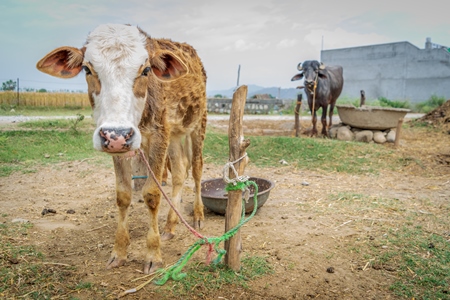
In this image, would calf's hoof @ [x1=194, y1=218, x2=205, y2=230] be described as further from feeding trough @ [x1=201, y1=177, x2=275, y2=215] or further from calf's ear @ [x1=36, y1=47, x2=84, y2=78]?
calf's ear @ [x1=36, y1=47, x2=84, y2=78]

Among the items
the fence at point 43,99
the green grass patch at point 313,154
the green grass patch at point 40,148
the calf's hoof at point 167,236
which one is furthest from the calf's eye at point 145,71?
the fence at point 43,99

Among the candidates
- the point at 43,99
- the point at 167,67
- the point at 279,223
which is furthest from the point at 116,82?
the point at 43,99

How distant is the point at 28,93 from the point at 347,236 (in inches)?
794

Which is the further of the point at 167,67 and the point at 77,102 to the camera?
the point at 77,102

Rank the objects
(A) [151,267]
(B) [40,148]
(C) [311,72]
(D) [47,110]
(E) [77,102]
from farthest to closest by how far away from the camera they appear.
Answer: (E) [77,102] → (D) [47,110] → (C) [311,72] → (B) [40,148] → (A) [151,267]

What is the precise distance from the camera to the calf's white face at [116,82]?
2.73 metres

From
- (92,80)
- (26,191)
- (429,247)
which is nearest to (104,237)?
(92,80)

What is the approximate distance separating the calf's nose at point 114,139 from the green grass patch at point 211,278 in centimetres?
121

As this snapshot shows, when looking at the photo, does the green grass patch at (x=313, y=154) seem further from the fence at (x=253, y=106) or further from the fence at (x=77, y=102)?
the fence at (x=77, y=102)

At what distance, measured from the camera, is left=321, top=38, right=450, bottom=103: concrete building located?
27.6m

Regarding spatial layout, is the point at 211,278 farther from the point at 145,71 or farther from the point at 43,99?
the point at 43,99

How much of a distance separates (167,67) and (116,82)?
0.64m

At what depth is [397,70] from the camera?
29188 mm

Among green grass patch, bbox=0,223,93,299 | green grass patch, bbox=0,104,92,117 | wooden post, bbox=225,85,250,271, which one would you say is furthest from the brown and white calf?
green grass patch, bbox=0,104,92,117
